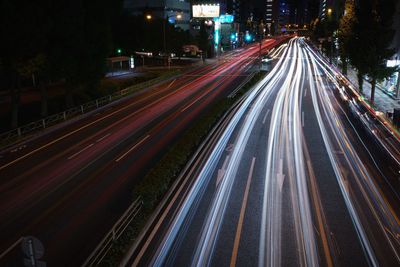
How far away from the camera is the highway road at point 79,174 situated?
A: 12.3 meters

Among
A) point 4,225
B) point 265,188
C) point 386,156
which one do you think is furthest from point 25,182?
point 386,156

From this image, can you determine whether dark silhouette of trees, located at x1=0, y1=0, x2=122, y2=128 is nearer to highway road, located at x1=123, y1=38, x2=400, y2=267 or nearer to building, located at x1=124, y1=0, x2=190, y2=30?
highway road, located at x1=123, y1=38, x2=400, y2=267

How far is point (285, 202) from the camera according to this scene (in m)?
14.2

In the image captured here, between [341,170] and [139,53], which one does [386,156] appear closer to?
[341,170]

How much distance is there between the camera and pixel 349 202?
14.3 meters

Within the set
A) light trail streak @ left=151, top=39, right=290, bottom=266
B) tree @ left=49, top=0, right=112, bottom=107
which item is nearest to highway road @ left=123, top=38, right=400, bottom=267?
light trail streak @ left=151, top=39, right=290, bottom=266

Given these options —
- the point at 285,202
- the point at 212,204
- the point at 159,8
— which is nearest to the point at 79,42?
the point at 212,204

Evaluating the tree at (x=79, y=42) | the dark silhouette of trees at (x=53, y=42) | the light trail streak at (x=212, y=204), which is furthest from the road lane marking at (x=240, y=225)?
the tree at (x=79, y=42)

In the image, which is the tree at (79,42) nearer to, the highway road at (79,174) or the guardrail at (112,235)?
the highway road at (79,174)

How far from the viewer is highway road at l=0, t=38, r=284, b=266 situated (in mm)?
12258

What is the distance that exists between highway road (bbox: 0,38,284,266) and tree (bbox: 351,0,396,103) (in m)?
16.6

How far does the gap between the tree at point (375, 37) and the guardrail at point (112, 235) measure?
28474mm

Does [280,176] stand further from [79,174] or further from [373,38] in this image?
[373,38]

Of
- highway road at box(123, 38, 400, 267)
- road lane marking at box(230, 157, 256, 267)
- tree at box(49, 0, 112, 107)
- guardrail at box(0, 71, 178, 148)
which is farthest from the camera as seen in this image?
tree at box(49, 0, 112, 107)
